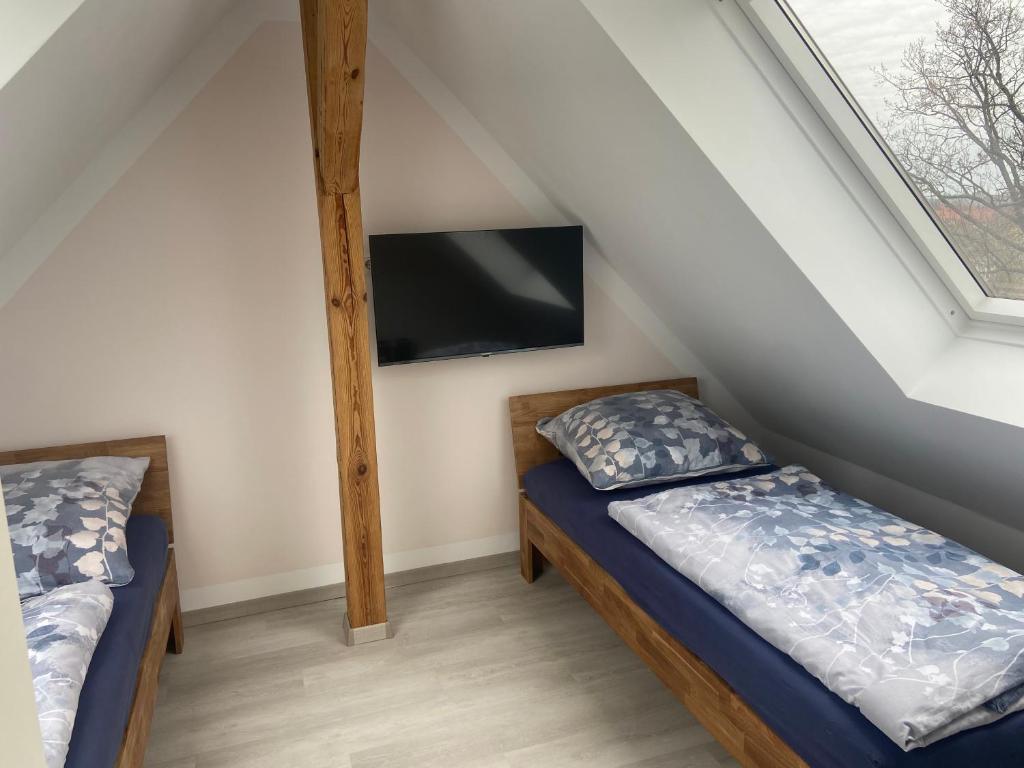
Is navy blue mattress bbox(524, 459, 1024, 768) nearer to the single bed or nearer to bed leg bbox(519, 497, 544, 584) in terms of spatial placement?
the single bed

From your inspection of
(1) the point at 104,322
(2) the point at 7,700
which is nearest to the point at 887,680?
(2) the point at 7,700

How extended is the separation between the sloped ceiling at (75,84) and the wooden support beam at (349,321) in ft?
1.51

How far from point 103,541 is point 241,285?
1163mm

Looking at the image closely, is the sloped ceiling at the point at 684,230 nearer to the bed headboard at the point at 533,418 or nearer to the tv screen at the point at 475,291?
the tv screen at the point at 475,291

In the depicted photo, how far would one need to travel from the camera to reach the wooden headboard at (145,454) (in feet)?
9.98

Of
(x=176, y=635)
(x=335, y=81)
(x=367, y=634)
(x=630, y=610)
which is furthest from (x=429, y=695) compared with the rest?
(x=335, y=81)

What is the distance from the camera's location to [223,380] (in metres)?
3.23

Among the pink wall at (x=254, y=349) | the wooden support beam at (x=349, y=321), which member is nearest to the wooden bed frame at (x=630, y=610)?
the pink wall at (x=254, y=349)

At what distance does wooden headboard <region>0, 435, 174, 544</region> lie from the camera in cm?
304

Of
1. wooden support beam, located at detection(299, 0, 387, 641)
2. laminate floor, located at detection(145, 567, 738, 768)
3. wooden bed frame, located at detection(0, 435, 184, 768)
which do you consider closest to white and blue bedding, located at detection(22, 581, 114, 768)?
wooden bed frame, located at detection(0, 435, 184, 768)

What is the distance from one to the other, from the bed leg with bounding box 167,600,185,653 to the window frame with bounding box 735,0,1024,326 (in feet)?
9.22

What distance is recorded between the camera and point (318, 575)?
3.50 meters

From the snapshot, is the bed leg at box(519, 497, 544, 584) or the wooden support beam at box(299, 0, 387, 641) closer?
the wooden support beam at box(299, 0, 387, 641)

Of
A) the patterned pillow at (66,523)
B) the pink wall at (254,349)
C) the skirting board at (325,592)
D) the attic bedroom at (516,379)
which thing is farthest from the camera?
the skirting board at (325,592)
